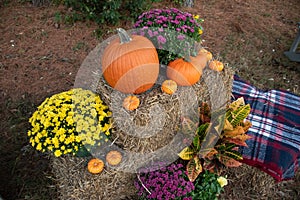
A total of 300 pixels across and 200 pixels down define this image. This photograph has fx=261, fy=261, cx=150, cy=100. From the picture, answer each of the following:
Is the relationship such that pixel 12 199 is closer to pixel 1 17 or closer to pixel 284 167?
pixel 284 167

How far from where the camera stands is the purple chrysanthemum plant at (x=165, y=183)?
6.50 ft

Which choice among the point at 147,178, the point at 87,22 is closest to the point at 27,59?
the point at 87,22

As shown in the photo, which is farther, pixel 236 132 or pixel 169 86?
pixel 236 132

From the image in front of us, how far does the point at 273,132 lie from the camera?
2385mm

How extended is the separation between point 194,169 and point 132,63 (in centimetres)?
96

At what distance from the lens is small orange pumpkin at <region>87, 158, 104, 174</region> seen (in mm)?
2102

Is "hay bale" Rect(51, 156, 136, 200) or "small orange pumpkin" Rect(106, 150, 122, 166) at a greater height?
"small orange pumpkin" Rect(106, 150, 122, 166)

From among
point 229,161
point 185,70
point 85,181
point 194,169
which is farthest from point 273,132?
point 85,181

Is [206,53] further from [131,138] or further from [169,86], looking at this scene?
[131,138]

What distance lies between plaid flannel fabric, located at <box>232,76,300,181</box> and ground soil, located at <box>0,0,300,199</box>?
1.59ft

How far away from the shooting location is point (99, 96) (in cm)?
219

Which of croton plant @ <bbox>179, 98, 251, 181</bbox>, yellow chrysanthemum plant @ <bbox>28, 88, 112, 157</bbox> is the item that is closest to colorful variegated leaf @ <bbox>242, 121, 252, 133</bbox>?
croton plant @ <bbox>179, 98, 251, 181</bbox>

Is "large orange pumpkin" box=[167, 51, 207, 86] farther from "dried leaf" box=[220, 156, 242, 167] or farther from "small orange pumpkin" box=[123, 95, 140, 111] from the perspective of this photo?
"dried leaf" box=[220, 156, 242, 167]

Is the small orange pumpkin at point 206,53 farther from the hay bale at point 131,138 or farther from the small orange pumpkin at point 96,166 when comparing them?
the small orange pumpkin at point 96,166
